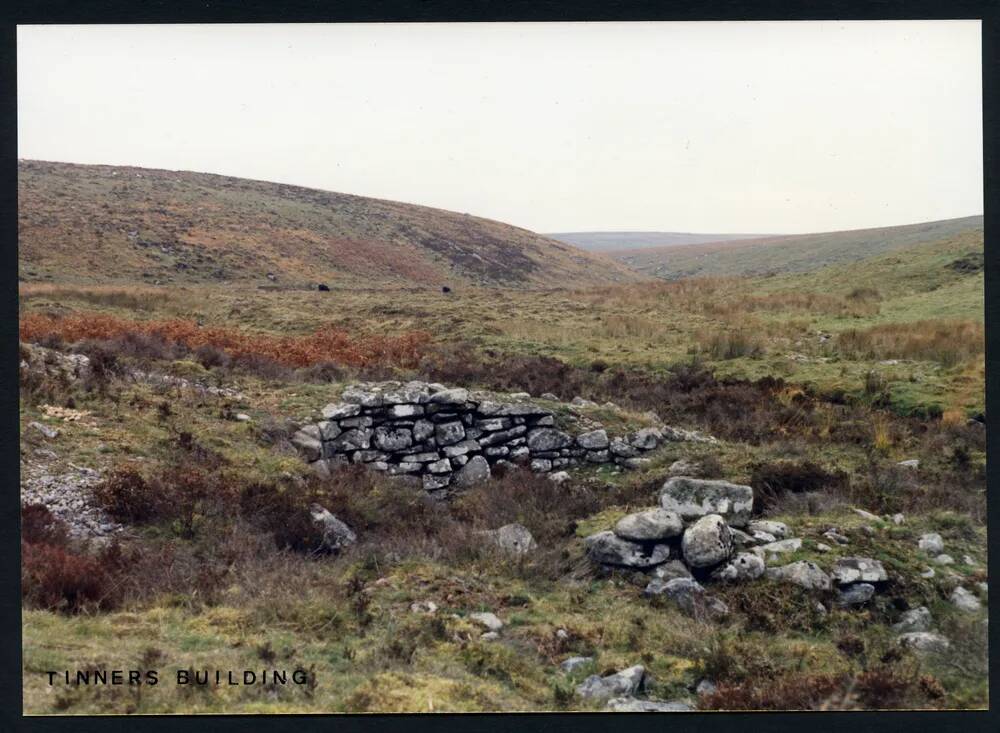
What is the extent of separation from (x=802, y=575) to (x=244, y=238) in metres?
38.4

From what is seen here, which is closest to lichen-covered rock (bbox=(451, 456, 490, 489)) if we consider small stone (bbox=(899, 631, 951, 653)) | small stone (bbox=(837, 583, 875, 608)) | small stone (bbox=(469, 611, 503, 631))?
small stone (bbox=(469, 611, 503, 631))

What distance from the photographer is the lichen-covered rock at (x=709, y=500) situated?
26.1 feet

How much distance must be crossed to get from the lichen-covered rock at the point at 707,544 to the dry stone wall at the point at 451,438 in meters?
3.31

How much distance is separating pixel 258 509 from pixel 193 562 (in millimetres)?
1160

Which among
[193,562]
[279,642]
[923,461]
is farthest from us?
[923,461]

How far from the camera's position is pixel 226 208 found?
44.9 metres

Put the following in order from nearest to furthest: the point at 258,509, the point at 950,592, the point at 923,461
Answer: the point at 950,592 < the point at 258,509 < the point at 923,461

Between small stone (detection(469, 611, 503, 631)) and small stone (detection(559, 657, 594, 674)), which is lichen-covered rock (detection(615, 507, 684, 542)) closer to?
small stone (detection(559, 657, 594, 674))

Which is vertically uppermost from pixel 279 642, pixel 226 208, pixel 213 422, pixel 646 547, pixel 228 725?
pixel 226 208

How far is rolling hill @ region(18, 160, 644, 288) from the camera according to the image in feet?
102

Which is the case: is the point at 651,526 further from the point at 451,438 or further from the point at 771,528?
the point at 451,438

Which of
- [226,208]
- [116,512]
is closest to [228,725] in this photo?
[116,512]

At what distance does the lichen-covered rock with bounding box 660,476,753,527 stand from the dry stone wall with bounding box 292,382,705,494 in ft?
8.00

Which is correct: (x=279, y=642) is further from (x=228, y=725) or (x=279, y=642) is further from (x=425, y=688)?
(x=425, y=688)
